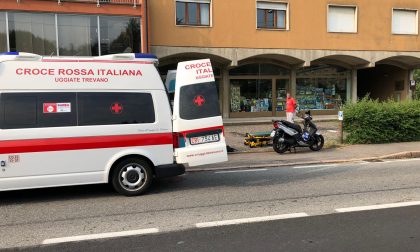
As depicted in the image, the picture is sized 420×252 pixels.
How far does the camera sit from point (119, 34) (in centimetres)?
1822

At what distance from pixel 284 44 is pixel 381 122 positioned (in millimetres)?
9994

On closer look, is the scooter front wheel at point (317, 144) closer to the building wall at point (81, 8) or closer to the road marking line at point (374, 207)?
the road marking line at point (374, 207)

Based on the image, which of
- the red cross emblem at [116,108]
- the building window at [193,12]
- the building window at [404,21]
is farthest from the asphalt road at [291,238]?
the building window at [404,21]

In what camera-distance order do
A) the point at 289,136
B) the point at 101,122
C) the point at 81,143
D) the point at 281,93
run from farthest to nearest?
1. the point at 281,93
2. the point at 289,136
3. the point at 101,122
4. the point at 81,143

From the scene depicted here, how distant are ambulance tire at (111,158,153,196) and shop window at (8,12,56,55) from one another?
1137 cm

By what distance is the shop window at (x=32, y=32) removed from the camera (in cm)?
1666

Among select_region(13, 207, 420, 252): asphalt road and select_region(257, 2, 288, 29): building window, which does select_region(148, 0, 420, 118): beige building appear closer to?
select_region(257, 2, 288, 29): building window

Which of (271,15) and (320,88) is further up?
(271,15)

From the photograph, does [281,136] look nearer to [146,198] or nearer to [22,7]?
[146,198]

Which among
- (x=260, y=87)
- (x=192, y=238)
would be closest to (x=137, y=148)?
(x=192, y=238)

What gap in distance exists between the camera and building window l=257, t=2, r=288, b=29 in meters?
23.0

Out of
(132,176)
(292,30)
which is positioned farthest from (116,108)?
(292,30)

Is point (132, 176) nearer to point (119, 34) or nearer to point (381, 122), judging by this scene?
point (381, 122)

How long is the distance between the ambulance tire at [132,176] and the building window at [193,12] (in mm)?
15074
